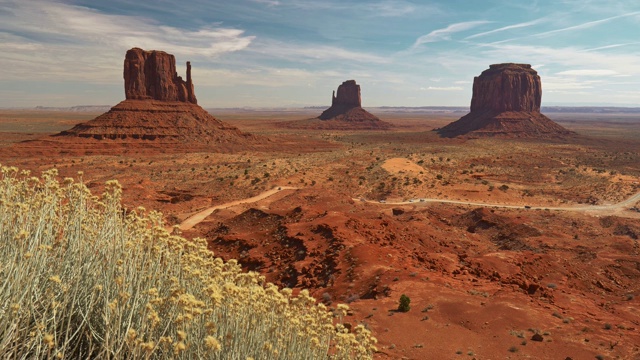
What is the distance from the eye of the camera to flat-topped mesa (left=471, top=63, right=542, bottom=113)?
117500 millimetres

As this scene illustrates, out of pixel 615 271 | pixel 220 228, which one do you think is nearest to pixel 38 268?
pixel 220 228

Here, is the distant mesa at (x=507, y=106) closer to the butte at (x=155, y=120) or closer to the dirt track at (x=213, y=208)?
the butte at (x=155, y=120)

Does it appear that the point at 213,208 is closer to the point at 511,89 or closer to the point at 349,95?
the point at 511,89

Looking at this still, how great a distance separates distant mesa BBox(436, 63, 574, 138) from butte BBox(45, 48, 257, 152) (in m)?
70.0

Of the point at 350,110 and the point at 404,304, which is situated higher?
the point at 350,110

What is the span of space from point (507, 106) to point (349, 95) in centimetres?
7015

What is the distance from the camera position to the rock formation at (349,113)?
486 feet

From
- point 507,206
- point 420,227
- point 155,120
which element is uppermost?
point 155,120

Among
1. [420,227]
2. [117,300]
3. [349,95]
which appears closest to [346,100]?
[349,95]

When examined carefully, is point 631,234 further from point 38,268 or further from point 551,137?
point 551,137

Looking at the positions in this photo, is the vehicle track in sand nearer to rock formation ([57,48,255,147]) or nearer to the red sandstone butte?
rock formation ([57,48,255,147])

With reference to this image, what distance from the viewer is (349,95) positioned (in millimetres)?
168250

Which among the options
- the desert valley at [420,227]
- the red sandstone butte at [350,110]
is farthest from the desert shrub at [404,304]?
the red sandstone butte at [350,110]

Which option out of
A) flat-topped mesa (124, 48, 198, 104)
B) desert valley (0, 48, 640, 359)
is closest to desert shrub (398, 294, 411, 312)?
desert valley (0, 48, 640, 359)
